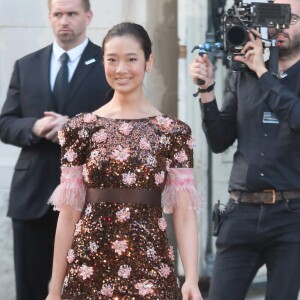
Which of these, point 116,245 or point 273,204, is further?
point 273,204

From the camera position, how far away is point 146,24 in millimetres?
8078

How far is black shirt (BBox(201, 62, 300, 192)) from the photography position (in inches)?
221

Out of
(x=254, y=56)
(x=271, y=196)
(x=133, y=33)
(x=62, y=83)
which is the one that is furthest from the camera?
(x=62, y=83)

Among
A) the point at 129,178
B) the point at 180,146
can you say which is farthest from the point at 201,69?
the point at 129,178

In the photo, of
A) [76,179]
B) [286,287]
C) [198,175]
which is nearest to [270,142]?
[286,287]

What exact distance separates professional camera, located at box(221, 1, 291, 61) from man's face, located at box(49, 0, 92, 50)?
957mm

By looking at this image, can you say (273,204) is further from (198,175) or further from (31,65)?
(198,175)

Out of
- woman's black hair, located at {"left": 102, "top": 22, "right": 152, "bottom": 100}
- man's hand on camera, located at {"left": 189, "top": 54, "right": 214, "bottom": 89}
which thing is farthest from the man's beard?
woman's black hair, located at {"left": 102, "top": 22, "right": 152, "bottom": 100}

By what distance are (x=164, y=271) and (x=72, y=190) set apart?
0.54 m

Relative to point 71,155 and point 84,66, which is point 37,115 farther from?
point 71,155

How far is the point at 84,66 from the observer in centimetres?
630

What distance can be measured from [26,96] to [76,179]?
1.52 meters

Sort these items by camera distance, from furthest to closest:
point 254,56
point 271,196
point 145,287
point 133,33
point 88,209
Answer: point 254,56 < point 271,196 < point 133,33 < point 88,209 < point 145,287

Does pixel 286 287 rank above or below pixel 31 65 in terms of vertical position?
below
